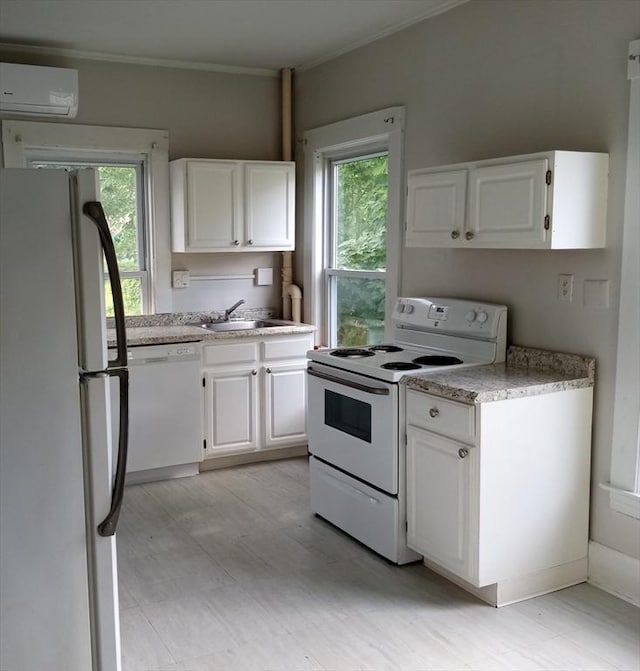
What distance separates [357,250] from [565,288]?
183cm

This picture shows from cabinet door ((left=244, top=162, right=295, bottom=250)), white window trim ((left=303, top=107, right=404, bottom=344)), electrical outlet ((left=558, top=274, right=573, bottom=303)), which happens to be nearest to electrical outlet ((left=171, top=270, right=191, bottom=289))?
cabinet door ((left=244, top=162, right=295, bottom=250))

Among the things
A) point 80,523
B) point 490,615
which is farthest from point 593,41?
point 80,523

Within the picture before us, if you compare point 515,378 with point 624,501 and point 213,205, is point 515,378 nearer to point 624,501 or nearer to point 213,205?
point 624,501

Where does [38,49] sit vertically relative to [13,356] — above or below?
above

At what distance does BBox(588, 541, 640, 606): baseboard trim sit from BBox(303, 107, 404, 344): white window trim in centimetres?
171

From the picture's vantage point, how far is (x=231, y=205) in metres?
4.78

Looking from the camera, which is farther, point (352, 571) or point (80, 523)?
point (352, 571)

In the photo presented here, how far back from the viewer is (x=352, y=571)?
3.23 m

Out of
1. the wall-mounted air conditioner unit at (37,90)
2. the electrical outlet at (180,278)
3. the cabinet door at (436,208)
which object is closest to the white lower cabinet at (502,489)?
the cabinet door at (436,208)

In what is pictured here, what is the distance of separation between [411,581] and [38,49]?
3536 millimetres

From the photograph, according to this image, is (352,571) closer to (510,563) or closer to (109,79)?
(510,563)

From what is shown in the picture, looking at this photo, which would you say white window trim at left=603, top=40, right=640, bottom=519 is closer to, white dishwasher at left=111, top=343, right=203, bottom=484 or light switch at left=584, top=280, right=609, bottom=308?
light switch at left=584, top=280, right=609, bottom=308

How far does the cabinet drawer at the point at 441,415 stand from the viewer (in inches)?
110

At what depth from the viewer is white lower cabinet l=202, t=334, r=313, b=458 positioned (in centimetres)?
451
